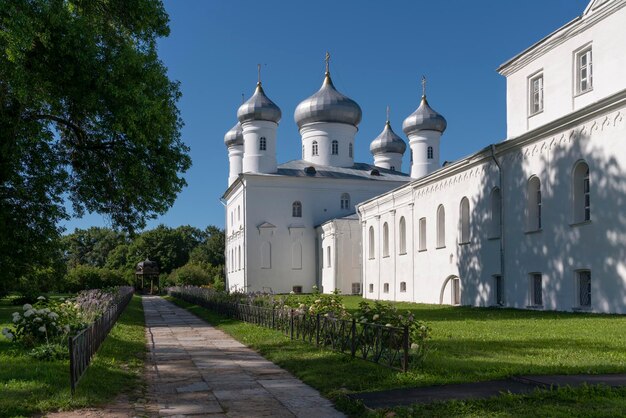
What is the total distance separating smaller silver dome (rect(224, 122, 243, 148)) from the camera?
57531 millimetres

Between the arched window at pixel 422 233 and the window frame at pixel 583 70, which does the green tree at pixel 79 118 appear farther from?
the arched window at pixel 422 233

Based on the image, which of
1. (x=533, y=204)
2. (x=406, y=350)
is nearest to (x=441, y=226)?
(x=533, y=204)

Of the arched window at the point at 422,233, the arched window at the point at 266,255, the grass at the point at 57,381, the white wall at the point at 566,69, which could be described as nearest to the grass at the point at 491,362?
the grass at the point at 57,381

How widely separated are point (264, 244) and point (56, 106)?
102ft

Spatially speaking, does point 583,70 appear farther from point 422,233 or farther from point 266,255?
point 266,255

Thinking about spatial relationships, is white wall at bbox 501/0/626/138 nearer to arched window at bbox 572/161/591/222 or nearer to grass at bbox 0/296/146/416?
arched window at bbox 572/161/591/222

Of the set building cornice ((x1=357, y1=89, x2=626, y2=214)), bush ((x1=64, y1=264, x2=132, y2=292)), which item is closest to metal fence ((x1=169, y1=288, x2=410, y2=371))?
building cornice ((x1=357, y1=89, x2=626, y2=214))

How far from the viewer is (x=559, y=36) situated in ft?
71.9

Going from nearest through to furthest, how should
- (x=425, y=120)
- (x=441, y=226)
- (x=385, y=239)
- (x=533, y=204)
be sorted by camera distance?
(x=533, y=204) < (x=441, y=226) < (x=385, y=239) < (x=425, y=120)

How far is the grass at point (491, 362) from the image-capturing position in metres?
6.57

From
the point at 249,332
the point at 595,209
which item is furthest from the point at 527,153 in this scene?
the point at 249,332

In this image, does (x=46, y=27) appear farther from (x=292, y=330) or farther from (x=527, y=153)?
(x=527, y=153)

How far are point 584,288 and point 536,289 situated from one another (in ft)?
7.99

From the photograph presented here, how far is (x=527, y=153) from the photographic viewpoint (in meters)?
22.2
